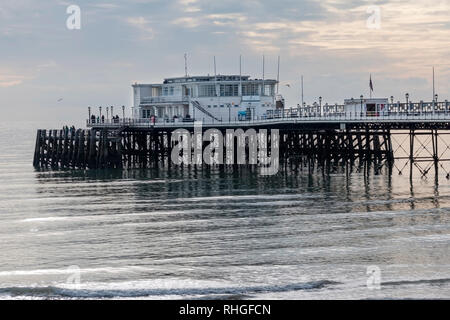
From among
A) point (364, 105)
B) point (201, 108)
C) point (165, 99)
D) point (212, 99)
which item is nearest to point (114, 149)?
point (201, 108)

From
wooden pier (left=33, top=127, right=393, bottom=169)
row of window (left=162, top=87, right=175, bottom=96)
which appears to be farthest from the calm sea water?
row of window (left=162, top=87, right=175, bottom=96)

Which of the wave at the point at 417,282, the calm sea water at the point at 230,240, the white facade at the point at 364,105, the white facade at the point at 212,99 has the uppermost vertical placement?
the white facade at the point at 212,99

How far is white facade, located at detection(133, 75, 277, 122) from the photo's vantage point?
87938 millimetres

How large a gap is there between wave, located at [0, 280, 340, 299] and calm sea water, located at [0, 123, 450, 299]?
0.07m

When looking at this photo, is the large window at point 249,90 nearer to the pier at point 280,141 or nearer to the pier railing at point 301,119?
the pier railing at point 301,119

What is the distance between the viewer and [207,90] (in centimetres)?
8994

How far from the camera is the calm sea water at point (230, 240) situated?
1237 inches

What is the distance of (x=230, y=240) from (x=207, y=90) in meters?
51.3

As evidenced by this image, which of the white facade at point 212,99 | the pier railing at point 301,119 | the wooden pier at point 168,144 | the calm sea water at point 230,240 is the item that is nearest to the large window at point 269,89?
the white facade at point 212,99

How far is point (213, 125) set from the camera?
82.2 meters

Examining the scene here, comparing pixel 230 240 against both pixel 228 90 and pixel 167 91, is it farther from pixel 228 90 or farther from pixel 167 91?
pixel 167 91

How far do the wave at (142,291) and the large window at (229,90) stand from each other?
59.0m

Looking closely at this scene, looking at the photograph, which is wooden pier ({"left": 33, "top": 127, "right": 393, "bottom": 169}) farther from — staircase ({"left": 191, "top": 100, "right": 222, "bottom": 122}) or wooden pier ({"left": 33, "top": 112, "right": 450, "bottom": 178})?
staircase ({"left": 191, "top": 100, "right": 222, "bottom": 122})

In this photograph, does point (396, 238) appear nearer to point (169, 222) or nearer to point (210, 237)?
point (210, 237)
